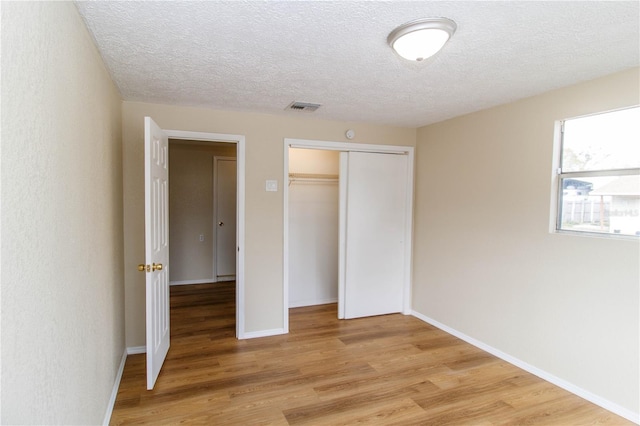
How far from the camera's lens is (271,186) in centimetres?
354

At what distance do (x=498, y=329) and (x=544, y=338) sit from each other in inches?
16.7

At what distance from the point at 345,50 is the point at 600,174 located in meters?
2.02

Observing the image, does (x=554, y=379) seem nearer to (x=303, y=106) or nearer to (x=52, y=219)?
(x=303, y=106)

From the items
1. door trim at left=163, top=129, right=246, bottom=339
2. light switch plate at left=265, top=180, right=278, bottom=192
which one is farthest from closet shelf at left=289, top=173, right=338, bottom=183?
door trim at left=163, top=129, right=246, bottom=339

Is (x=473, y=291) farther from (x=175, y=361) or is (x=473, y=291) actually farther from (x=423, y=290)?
(x=175, y=361)

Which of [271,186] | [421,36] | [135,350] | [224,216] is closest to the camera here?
[421,36]

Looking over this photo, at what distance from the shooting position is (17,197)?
0.96 metres

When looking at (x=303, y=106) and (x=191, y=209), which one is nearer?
(x=303, y=106)

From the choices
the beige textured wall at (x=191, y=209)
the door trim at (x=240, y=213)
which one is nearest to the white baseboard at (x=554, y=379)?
the door trim at (x=240, y=213)

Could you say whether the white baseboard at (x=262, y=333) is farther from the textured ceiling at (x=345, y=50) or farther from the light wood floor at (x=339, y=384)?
the textured ceiling at (x=345, y=50)

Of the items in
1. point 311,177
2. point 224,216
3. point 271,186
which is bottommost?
point 224,216

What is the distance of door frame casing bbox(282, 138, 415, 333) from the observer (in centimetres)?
361

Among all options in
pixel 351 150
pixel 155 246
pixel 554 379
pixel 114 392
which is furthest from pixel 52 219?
pixel 554 379

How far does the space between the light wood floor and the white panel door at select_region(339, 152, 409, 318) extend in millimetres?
483
